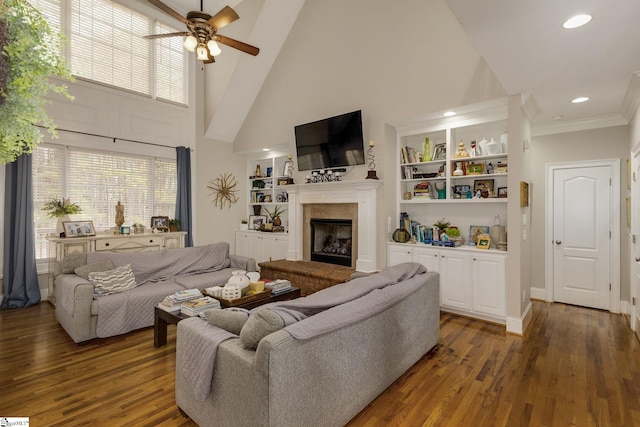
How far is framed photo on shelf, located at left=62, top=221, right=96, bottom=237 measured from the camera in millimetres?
4535

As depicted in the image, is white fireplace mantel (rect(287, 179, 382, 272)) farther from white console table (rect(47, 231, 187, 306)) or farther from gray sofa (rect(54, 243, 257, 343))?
white console table (rect(47, 231, 187, 306))

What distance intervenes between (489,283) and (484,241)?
1.66 feet

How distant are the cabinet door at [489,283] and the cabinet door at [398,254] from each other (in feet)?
2.67

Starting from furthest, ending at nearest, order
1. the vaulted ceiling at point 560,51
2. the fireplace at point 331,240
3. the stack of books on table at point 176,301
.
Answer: the fireplace at point 331,240, the stack of books on table at point 176,301, the vaulted ceiling at point 560,51

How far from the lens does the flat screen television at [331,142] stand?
475 cm

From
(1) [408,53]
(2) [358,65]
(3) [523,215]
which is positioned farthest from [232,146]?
(3) [523,215]

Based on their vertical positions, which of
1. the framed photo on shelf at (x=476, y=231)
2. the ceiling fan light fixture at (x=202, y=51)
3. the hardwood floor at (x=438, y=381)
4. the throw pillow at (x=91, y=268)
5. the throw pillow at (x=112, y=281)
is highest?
the ceiling fan light fixture at (x=202, y=51)

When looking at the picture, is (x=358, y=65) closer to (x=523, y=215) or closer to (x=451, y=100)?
(x=451, y=100)

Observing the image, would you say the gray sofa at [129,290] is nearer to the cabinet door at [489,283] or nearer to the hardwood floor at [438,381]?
the hardwood floor at [438,381]

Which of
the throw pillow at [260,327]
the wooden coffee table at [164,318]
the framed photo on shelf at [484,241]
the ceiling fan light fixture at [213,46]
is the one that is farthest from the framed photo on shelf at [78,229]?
the framed photo on shelf at [484,241]

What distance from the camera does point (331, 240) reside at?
5.57 meters

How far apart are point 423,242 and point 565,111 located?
234cm

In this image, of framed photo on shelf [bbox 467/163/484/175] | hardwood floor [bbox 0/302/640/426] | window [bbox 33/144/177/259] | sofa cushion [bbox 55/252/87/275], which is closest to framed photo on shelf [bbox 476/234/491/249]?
framed photo on shelf [bbox 467/163/484/175]

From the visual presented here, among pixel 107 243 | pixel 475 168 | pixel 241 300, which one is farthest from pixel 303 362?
pixel 107 243
